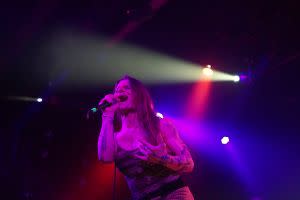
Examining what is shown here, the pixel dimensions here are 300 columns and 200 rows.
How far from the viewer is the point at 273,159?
594 centimetres

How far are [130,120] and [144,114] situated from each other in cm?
12

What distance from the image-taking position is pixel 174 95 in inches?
243

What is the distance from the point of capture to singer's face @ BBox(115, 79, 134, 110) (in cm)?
261

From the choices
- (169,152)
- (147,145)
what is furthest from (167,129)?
(147,145)

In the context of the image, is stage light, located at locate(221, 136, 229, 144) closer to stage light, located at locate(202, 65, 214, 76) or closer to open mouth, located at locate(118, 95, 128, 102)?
stage light, located at locate(202, 65, 214, 76)

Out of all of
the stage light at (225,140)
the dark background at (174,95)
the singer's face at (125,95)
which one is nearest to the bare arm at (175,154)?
the singer's face at (125,95)

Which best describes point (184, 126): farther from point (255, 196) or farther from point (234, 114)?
point (255, 196)

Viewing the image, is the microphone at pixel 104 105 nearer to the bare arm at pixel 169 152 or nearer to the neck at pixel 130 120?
the neck at pixel 130 120

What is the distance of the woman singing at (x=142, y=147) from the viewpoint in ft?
7.01

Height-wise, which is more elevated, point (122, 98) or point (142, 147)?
point (122, 98)

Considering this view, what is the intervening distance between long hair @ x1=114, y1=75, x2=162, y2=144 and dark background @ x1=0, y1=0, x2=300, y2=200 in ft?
5.32

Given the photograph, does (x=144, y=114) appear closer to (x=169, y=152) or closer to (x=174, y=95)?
(x=169, y=152)

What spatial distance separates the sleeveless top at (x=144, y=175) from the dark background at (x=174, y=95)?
2.16 meters

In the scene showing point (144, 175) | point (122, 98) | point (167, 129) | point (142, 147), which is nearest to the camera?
point (142, 147)
